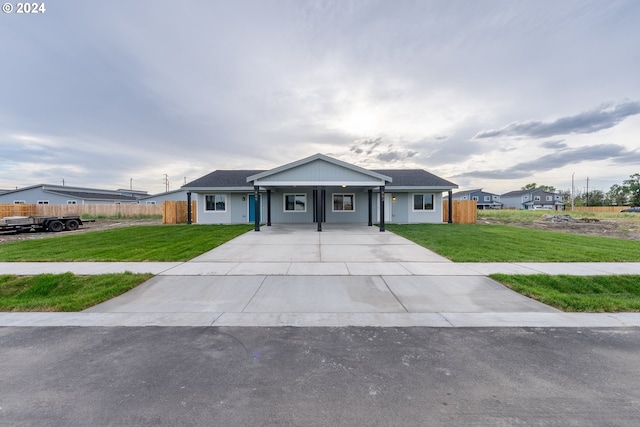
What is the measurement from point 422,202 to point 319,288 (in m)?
17.9

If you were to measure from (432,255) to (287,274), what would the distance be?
553cm

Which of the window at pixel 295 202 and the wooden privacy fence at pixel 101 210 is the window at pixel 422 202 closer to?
the window at pixel 295 202

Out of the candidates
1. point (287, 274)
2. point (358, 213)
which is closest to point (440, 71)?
point (358, 213)

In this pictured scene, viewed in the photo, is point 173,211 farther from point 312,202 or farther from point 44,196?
point 44,196

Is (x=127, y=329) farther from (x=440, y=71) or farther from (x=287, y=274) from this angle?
(x=440, y=71)

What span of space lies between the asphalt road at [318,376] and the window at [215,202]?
696 inches

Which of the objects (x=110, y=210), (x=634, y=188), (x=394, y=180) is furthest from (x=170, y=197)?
(x=634, y=188)

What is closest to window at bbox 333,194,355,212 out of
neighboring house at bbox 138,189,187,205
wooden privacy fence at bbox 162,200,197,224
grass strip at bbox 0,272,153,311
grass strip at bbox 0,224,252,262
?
grass strip at bbox 0,224,252,262

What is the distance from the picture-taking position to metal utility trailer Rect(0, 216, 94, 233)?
1700 cm

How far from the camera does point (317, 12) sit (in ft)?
43.4

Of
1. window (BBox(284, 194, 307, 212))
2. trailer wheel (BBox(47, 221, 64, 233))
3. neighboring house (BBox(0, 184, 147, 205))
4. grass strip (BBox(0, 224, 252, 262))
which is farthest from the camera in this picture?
neighboring house (BBox(0, 184, 147, 205))

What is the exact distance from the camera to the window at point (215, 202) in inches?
846

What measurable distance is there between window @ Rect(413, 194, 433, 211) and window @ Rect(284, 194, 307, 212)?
8948 mm

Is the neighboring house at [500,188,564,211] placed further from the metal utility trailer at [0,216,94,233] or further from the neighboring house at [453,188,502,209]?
the metal utility trailer at [0,216,94,233]
